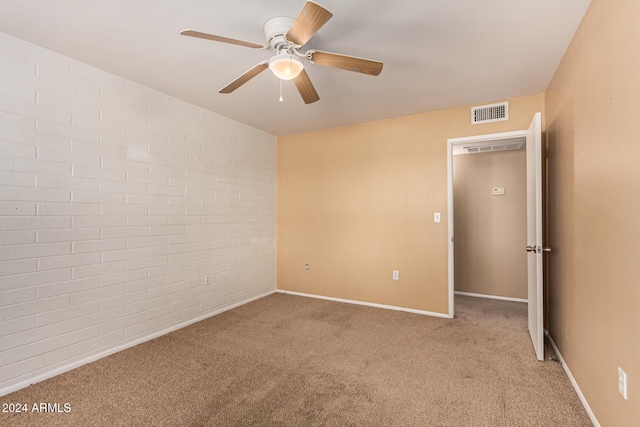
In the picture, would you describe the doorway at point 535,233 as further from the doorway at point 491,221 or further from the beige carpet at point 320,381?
the doorway at point 491,221

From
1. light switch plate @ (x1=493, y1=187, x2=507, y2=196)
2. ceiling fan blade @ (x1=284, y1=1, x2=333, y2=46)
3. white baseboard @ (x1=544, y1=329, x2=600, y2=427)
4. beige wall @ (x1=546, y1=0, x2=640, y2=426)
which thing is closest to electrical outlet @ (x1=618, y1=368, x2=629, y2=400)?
beige wall @ (x1=546, y1=0, x2=640, y2=426)

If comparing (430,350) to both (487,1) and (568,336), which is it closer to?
(568,336)

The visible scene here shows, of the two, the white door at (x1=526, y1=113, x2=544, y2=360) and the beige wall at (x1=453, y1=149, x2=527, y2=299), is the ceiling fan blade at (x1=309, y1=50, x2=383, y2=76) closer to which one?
the white door at (x1=526, y1=113, x2=544, y2=360)

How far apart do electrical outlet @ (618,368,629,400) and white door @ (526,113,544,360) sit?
104cm

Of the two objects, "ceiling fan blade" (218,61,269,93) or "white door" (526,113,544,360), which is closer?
"ceiling fan blade" (218,61,269,93)

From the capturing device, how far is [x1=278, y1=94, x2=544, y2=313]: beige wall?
374cm

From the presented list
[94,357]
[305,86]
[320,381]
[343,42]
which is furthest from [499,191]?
[94,357]

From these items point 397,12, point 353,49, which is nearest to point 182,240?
point 353,49

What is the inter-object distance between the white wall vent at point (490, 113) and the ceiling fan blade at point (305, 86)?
2120mm

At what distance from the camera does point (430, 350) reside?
2.78 metres

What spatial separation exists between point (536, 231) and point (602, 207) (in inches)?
37.3

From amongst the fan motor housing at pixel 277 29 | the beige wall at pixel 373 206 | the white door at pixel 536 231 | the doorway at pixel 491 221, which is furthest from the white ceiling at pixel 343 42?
the doorway at pixel 491 221

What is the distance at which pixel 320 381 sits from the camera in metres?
2.26

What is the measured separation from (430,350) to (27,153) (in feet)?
11.9
